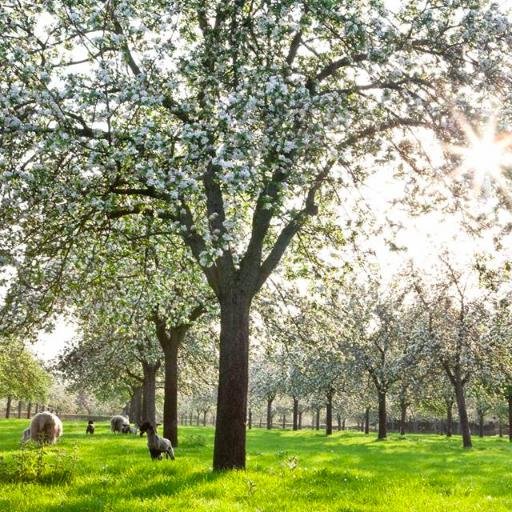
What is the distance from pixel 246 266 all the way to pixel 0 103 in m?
7.22

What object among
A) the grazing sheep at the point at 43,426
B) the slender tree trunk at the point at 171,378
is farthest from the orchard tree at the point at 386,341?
the grazing sheep at the point at 43,426

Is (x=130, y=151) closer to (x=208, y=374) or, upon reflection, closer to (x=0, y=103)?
(x=0, y=103)

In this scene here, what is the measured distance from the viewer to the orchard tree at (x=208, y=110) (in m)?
10.1

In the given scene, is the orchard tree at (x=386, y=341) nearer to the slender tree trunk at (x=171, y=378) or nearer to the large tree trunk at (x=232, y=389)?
the slender tree trunk at (x=171, y=378)

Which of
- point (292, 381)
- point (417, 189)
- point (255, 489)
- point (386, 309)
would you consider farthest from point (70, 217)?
point (292, 381)

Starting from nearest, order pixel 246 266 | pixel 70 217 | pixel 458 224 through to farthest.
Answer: pixel 70 217 < pixel 458 224 < pixel 246 266

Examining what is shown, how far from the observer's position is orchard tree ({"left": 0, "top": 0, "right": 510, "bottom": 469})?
10.1 meters

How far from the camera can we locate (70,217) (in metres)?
12.9

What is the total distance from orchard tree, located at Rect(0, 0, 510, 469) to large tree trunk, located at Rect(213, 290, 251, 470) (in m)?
0.03

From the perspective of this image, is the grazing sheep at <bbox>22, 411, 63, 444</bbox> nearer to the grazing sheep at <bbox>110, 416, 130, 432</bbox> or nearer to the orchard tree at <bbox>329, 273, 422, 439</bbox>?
the grazing sheep at <bbox>110, 416, 130, 432</bbox>

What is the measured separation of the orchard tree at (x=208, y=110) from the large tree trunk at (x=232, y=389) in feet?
0.11

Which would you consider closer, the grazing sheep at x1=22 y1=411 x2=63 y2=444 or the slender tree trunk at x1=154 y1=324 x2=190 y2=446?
the grazing sheep at x1=22 y1=411 x2=63 y2=444

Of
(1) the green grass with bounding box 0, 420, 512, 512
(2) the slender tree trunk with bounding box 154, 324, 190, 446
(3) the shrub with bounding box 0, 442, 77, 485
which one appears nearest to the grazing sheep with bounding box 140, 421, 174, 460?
(1) the green grass with bounding box 0, 420, 512, 512

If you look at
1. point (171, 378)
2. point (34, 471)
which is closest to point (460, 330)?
point (171, 378)
